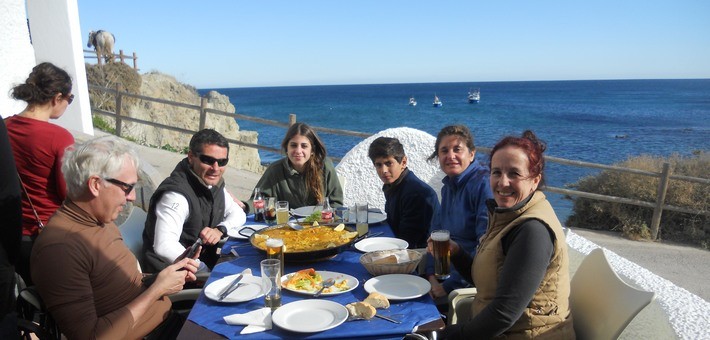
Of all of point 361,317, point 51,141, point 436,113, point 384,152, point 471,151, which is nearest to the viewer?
point 361,317

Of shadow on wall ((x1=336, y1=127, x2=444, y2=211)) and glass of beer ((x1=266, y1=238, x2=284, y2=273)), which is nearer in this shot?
glass of beer ((x1=266, y1=238, x2=284, y2=273))

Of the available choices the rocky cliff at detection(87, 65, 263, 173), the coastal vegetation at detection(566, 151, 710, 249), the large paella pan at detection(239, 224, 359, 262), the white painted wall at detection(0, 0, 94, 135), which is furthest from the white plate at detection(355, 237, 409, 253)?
the rocky cliff at detection(87, 65, 263, 173)

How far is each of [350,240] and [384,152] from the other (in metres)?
0.92

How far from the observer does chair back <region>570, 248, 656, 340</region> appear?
193 cm

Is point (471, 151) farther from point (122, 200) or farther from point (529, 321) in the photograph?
point (122, 200)

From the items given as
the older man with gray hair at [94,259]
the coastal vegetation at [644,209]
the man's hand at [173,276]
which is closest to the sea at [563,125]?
the coastal vegetation at [644,209]

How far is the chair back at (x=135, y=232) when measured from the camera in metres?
3.18

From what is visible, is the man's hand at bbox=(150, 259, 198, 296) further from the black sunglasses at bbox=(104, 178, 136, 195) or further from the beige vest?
the beige vest

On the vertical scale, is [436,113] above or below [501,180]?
below

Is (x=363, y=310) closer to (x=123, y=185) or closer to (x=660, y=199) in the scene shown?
(x=123, y=185)

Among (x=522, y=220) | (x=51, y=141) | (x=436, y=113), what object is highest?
(x=51, y=141)

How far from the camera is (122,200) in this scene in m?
2.10

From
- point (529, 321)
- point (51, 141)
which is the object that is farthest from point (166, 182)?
point (529, 321)

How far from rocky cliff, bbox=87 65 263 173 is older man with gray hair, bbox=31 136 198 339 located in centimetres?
1344
